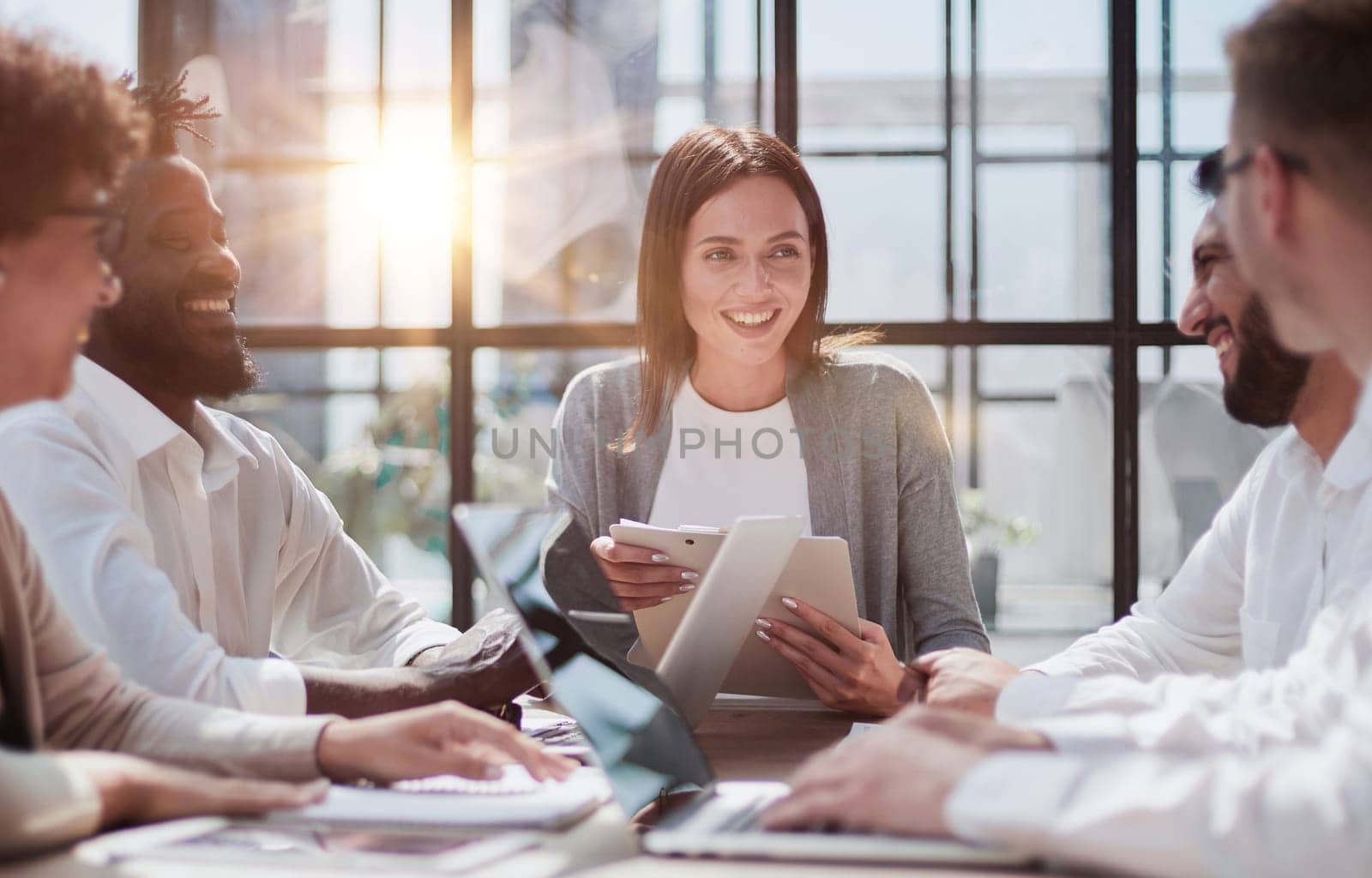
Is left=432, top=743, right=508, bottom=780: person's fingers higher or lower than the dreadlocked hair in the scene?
lower

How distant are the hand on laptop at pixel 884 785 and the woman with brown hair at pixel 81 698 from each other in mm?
316

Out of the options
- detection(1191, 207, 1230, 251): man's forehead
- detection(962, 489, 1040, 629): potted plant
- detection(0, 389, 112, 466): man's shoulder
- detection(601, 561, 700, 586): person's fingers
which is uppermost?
detection(1191, 207, 1230, 251): man's forehead

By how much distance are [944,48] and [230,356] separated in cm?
266

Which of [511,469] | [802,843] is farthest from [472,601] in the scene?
[802,843]

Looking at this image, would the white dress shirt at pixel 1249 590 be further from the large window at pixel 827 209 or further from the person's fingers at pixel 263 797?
the large window at pixel 827 209

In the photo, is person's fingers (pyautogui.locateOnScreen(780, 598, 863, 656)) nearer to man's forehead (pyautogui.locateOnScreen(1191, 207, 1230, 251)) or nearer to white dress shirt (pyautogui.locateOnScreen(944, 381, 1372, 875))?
white dress shirt (pyautogui.locateOnScreen(944, 381, 1372, 875))

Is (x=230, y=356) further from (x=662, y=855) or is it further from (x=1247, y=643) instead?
(x=1247, y=643)

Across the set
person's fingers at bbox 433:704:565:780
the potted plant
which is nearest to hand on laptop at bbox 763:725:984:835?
person's fingers at bbox 433:704:565:780

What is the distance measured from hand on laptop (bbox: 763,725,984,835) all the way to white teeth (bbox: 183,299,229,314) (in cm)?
117

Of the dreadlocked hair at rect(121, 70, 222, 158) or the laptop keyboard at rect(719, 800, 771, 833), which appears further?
the dreadlocked hair at rect(121, 70, 222, 158)

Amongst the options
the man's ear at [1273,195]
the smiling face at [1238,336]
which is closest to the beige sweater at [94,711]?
the man's ear at [1273,195]

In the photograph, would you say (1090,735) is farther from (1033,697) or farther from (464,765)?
(464,765)

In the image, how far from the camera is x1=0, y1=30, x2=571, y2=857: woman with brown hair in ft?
3.36

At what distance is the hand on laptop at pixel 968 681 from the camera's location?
1.39 m
